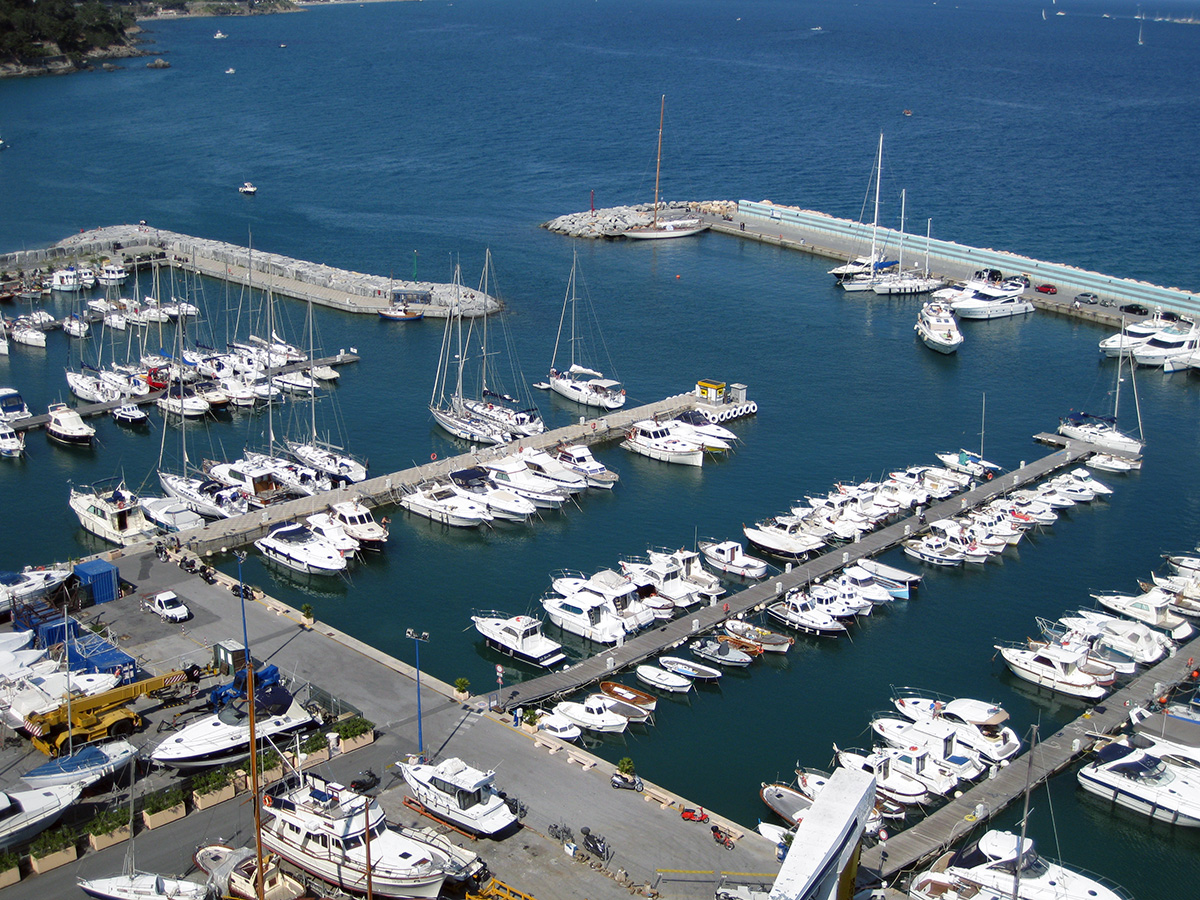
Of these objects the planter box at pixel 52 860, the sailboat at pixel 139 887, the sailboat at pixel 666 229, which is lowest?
the planter box at pixel 52 860

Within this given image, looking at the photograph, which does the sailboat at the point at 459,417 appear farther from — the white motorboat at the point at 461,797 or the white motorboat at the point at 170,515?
the white motorboat at the point at 461,797

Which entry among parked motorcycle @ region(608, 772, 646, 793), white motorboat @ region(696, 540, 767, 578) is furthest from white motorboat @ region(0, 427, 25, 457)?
parked motorcycle @ region(608, 772, 646, 793)

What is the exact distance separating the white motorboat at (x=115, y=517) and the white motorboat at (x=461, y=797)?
25.9m

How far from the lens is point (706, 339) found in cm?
8819

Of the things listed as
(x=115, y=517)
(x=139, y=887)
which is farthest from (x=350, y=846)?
(x=115, y=517)

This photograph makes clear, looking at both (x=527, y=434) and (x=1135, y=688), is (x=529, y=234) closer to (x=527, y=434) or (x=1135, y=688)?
(x=527, y=434)

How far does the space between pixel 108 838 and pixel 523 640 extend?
1803 cm

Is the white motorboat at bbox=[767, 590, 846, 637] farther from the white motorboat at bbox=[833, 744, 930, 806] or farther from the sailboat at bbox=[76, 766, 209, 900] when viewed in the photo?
the sailboat at bbox=[76, 766, 209, 900]

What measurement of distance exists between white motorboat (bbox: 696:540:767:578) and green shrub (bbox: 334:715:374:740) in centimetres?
2045

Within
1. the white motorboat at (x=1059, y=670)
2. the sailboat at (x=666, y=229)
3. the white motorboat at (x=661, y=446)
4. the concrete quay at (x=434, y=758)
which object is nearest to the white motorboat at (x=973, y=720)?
the white motorboat at (x=1059, y=670)

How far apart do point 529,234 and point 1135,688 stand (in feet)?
272

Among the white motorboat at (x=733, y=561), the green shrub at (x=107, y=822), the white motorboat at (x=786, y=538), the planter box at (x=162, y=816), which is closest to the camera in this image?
the green shrub at (x=107, y=822)

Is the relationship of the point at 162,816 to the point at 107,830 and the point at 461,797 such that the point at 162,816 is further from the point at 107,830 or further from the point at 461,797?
the point at 461,797

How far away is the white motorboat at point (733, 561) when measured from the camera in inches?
2084
